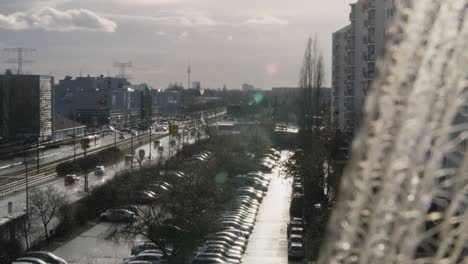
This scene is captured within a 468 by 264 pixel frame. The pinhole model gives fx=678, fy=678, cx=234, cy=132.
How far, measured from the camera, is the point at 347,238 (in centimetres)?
64

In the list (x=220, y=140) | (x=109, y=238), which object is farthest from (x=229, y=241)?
(x=220, y=140)

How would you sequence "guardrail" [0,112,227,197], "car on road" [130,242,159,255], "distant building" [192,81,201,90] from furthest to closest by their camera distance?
"distant building" [192,81,201,90]
"guardrail" [0,112,227,197]
"car on road" [130,242,159,255]

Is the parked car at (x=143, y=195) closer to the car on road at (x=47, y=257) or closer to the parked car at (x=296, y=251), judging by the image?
the car on road at (x=47, y=257)

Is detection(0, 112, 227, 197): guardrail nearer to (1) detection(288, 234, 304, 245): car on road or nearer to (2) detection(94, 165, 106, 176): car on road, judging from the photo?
(2) detection(94, 165, 106, 176): car on road

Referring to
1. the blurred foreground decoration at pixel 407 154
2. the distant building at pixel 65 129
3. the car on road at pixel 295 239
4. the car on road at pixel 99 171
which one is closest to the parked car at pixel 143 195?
the car on road at pixel 295 239

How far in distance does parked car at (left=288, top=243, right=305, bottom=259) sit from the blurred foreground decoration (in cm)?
511

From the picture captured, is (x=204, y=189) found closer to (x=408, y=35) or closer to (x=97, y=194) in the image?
(x=97, y=194)

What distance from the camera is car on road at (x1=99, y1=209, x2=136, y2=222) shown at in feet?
22.9

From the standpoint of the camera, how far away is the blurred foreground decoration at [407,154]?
2.03ft

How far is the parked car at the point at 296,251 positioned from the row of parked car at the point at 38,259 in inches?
73.0

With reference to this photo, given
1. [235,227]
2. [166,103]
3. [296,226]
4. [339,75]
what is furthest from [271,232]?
[166,103]

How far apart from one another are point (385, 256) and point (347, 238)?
0.04 meters

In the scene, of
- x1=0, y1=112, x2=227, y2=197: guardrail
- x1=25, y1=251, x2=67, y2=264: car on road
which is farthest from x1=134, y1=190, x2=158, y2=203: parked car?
x1=0, y1=112, x2=227, y2=197: guardrail

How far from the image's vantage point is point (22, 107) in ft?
51.5
